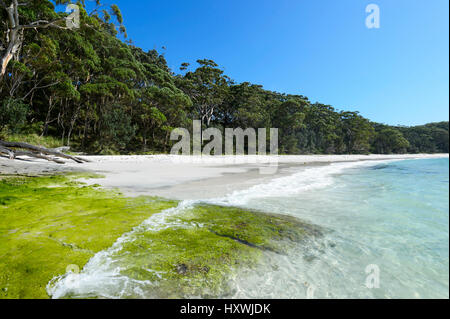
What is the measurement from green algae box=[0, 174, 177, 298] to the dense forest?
1384cm

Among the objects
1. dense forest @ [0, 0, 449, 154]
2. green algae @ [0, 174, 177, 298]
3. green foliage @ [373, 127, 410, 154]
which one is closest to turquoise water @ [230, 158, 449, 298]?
green algae @ [0, 174, 177, 298]

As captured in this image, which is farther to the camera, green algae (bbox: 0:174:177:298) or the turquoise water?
the turquoise water

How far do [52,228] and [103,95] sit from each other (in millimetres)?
23233

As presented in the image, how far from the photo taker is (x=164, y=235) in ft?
9.68

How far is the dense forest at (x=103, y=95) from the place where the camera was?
14.9m

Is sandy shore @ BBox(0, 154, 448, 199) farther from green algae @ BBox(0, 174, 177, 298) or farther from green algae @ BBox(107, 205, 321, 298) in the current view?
green algae @ BBox(107, 205, 321, 298)

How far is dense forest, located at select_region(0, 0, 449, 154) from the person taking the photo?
14875 millimetres

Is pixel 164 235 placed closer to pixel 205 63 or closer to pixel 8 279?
pixel 8 279

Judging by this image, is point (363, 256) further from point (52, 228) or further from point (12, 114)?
point (12, 114)

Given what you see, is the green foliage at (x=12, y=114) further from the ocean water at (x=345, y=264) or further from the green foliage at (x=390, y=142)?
the green foliage at (x=390, y=142)

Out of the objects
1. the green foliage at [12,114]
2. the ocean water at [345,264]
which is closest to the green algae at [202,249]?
the ocean water at [345,264]

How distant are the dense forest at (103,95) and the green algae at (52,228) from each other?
13.8 meters

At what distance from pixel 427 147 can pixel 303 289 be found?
93.2 metres

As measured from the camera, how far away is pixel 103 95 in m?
21.8
